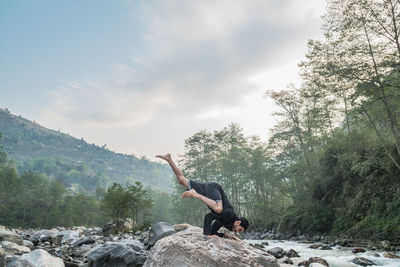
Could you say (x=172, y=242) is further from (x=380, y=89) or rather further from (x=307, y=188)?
(x=307, y=188)

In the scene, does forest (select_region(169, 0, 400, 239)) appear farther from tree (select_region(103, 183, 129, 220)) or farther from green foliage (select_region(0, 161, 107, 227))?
green foliage (select_region(0, 161, 107, 227))

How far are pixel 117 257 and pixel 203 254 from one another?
4.32 m

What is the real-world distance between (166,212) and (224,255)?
322 feet

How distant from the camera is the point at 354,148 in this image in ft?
73.9

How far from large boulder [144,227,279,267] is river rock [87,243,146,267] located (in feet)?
11.2

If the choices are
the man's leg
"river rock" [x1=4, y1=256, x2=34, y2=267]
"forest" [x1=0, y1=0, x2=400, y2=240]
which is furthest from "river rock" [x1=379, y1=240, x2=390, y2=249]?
"river rock" [x1=4, y1=256, x2=34, y2=267]

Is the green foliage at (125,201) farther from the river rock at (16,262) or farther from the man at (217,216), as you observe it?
the man at (217,216)

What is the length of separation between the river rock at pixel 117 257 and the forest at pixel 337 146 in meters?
14.0

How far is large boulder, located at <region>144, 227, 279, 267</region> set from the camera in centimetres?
459

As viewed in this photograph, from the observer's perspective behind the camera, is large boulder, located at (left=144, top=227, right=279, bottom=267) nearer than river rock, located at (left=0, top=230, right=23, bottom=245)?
Yes

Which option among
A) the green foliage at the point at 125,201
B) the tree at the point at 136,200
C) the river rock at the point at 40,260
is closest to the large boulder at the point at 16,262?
the river rock at the point at 40,260

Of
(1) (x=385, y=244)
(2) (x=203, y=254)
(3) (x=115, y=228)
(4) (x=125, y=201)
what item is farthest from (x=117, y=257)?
(4) (x=125, y=201)

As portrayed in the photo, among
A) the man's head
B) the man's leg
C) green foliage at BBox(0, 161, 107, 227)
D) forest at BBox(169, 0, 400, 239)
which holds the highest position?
forest at BBox(169, 0, 400, 239)

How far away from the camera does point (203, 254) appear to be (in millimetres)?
4660
